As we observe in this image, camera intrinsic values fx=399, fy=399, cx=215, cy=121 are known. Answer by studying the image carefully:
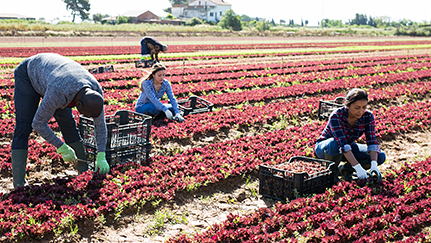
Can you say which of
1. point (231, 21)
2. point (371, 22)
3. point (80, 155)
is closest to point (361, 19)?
point (371, 22)

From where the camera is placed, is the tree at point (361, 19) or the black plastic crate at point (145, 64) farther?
the tree at point (361, 19)

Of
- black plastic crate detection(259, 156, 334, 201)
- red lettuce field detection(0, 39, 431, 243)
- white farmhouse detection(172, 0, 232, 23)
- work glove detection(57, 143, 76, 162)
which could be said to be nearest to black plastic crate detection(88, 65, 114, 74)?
red lettuce field detection(0, 39, 431, 243)

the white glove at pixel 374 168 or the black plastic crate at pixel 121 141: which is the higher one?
the black plastic crate at pixel 121 141

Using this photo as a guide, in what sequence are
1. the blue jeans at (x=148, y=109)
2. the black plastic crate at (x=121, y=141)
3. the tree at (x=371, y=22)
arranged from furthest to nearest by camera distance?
1. the tree at (x=371, y=22)
2. the blue jeans at (x=148, y=109)
3. the black plastic crate at (x=121, y=141)

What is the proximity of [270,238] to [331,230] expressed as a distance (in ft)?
2.21

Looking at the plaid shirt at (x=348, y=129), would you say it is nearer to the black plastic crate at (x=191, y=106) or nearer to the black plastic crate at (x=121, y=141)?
the black plastic crate at (x=121, y=141)

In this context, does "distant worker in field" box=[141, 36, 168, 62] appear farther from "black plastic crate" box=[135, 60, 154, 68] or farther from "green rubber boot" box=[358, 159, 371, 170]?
"green rubber boot" box=[358, 159, 371, 170]

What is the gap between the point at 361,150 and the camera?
19.2 feet

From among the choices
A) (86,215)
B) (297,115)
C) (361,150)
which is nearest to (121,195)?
(86,215)

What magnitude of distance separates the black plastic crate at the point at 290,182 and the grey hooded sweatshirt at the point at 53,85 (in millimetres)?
2221

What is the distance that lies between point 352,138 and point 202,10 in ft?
324

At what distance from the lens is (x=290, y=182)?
5.20m

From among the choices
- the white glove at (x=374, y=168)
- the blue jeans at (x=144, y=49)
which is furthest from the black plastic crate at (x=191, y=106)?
the blue jeans at (x=144, y=49)

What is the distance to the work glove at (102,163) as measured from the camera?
5172 millimetres
